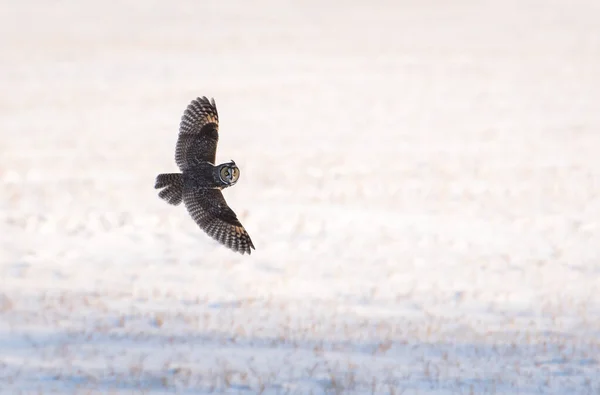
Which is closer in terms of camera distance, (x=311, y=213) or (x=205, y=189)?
(x=205, y=189)

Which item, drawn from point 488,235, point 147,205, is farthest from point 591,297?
point 147,205

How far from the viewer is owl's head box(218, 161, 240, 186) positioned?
5.01m

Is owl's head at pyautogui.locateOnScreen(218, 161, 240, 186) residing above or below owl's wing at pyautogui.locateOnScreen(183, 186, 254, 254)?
above

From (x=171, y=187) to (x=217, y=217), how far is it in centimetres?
38

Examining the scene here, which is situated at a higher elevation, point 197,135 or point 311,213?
point 311,213

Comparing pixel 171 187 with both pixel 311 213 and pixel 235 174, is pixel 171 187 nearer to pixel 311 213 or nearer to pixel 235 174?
pixel 235 174

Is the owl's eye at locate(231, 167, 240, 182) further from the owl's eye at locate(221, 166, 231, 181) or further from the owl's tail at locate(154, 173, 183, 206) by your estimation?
the owl's tail at locate(154, 173, 183, 206)

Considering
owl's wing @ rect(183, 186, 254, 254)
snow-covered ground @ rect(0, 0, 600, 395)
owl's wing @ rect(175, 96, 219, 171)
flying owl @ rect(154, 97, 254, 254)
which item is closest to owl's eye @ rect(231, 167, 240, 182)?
flying owl @ rect(154, 97, 254, 254)

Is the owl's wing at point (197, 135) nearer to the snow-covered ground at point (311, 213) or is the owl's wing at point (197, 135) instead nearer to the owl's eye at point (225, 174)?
the owl's eye at point (225, 174)

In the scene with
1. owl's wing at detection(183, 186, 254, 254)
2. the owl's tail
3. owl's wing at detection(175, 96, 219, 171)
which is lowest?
owl's wing at detection(183, 186, 254, 254)

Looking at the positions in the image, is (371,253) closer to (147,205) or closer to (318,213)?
(318,213)

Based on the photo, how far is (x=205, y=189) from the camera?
17.6 ft

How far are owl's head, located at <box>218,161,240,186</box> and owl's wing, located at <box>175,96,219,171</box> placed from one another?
222mm

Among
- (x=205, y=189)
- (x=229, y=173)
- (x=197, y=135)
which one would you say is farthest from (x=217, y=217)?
(x=197, y=135)
